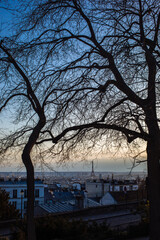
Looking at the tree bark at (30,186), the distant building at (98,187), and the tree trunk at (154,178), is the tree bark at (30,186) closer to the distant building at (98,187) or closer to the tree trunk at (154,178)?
the tree trunk at (154,178)

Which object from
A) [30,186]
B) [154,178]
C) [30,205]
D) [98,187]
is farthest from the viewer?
[98,187]

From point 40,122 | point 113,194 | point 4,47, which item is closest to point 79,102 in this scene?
point 40,122

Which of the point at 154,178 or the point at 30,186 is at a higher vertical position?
the point at 154,178

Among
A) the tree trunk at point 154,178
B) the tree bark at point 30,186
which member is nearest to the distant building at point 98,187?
Answer: the tree trunk at point 154,178

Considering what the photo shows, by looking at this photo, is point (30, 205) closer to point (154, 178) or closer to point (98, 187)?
point (154, 178)

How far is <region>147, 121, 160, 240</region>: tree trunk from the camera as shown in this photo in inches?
275

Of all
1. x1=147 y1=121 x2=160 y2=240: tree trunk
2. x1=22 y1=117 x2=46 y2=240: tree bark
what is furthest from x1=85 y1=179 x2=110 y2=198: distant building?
x1=22 y1=117 x2=46 y2=240: tree bark

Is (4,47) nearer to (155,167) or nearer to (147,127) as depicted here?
(147,127)

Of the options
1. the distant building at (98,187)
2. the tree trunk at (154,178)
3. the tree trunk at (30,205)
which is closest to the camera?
the tree trunk at (30,205)

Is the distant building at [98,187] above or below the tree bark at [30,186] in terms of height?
below

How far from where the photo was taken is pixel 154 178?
7219 millimetres

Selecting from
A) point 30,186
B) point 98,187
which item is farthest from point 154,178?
point 98,187

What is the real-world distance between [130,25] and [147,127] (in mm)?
2744

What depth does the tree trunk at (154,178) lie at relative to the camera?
22.9ft
